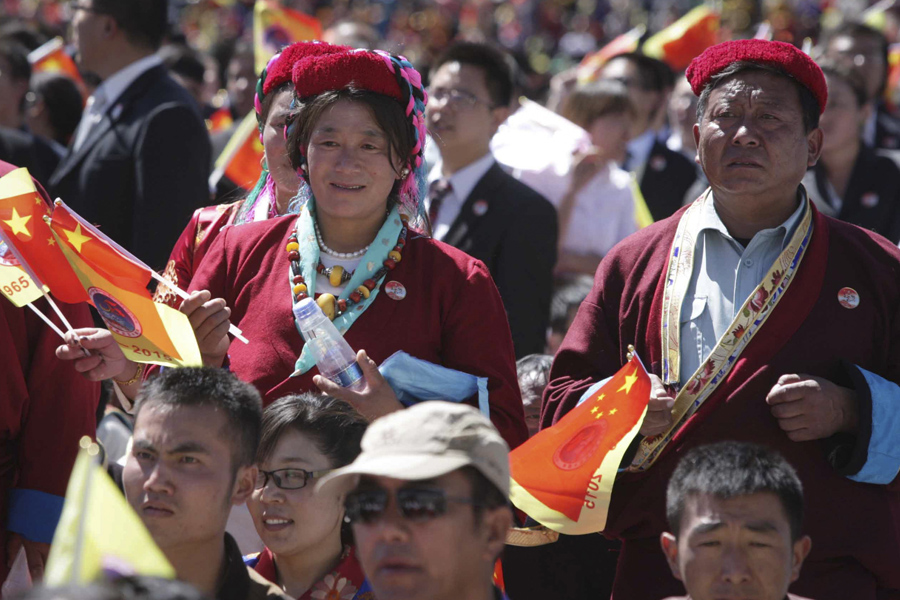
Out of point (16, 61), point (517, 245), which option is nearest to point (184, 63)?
point (16, 61)

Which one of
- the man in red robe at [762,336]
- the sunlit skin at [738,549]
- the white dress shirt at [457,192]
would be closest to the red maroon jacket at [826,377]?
the man in red robe at [762,336]

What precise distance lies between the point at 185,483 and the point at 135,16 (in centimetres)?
334

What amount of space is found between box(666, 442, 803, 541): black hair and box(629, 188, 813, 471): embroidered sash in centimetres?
34

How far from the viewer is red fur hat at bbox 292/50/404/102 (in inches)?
145

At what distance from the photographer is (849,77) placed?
642cm

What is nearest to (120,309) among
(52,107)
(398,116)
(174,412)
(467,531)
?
(174,412)

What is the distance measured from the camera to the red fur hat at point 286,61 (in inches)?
160

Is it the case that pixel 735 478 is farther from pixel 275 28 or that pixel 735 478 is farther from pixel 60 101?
pixel 60 101

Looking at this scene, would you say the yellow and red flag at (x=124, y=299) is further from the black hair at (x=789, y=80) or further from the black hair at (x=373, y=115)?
the black hair at (x=789, y=80)

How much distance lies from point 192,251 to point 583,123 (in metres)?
Result: 3.75

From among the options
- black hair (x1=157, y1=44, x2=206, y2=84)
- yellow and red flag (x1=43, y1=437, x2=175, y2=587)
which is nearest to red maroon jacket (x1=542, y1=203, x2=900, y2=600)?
yellow and red flag (x1=43, y1=437, x2=175, y2=587)

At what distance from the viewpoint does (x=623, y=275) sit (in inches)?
146

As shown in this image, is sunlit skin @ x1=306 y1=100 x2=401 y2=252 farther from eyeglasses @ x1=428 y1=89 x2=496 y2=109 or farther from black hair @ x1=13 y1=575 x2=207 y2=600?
eyeglasses @ x1=428 y1=89 x2=496 y2=109

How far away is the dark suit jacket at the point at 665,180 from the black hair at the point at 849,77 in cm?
116
